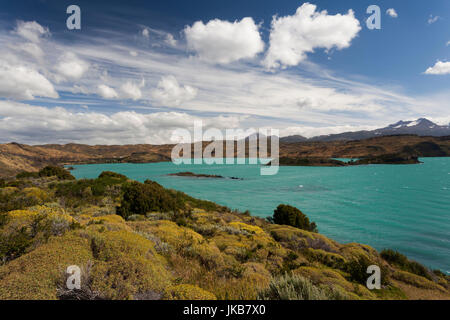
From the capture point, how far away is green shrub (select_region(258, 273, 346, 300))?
395cm

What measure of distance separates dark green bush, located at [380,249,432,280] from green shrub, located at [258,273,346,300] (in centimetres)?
1089

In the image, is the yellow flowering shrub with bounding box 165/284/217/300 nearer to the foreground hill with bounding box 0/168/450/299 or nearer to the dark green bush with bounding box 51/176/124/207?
the foreground hill with bounding box 0/168/450/299

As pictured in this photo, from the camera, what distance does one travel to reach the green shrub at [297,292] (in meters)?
3.95

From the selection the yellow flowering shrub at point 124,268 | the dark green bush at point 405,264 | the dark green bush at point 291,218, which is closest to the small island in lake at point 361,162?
the dark green bush at point 291,218

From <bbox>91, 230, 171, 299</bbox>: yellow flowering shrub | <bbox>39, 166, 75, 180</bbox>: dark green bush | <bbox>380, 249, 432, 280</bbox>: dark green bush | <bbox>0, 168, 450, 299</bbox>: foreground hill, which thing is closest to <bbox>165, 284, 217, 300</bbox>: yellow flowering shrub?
<bbox>0, 168, 450, 299</bbox>: foreground hill

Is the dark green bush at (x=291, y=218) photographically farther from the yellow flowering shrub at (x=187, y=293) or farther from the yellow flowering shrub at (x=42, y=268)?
the yellow flowering shrub at (x=42, y=268)

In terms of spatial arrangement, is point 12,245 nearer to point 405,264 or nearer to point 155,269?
point 155,269

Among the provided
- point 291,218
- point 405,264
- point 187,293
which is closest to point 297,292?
point 187,293

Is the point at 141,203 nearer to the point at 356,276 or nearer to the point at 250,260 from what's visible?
the point at 250,260

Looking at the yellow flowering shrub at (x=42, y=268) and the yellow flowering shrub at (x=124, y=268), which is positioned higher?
the yellow flowering shrub at (x=42, y=268)

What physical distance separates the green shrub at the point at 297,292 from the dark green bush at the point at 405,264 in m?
10.9

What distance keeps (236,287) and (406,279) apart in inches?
334

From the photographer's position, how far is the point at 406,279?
28.3 ft
